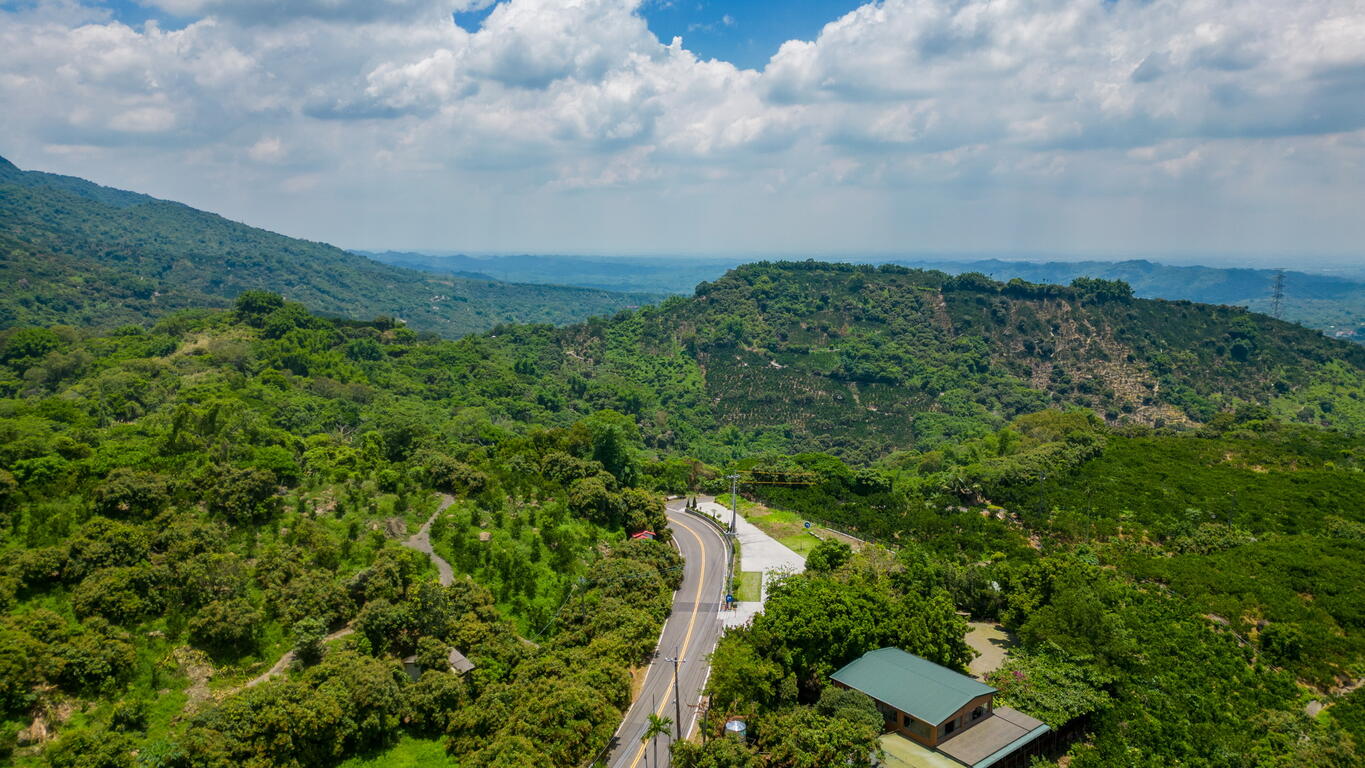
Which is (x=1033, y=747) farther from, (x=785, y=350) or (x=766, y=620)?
(x=785, y=350)

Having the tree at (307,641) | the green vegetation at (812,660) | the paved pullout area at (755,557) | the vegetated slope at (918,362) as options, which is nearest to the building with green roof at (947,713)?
the green vegetation at (812,660)

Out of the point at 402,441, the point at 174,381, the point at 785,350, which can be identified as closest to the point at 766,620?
the point at 402,441

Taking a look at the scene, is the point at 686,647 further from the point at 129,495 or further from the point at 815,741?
the point at 129,495

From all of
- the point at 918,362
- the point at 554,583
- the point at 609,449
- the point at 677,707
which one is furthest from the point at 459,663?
the point at 918,362

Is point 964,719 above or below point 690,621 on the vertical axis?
above

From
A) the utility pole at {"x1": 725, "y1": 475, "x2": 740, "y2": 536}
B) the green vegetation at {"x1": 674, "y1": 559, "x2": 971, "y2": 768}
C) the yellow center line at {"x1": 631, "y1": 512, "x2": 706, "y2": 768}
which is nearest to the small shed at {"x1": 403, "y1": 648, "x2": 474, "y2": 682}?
the yellow center line at {"x1": 631, "y1": 512, "x2": 706, "y2": 768}

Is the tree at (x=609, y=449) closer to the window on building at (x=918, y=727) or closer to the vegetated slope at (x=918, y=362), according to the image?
the window on building at (x=918, y=727)

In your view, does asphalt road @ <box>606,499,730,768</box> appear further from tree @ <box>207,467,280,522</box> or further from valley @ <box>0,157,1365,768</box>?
tree @ <box>207,467,280,522</box>

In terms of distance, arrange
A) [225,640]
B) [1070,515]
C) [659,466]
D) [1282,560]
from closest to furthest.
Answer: [225,640] → [1282,560] → [1070,515] → [659,466]
